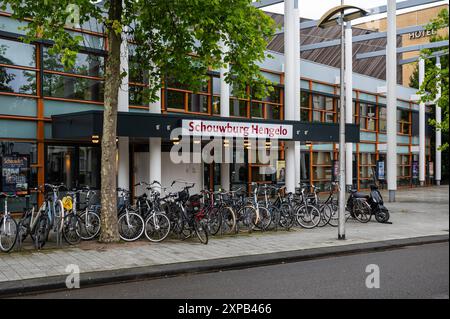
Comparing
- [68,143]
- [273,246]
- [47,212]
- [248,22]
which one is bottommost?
[273,246]

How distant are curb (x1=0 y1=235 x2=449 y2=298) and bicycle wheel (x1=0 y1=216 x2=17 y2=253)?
261cm

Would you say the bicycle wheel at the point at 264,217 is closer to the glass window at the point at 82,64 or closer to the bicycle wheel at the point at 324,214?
the bicycle wheel at the point at 324,214

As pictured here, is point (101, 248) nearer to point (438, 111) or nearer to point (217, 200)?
point (217, 200)

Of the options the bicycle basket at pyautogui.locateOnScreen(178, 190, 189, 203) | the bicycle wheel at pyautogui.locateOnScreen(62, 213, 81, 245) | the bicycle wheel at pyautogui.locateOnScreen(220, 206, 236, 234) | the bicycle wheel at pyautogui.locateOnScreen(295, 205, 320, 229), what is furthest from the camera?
the bicycle wheel at pyautogui.locateOnScreen(295, 205, 320, 229)

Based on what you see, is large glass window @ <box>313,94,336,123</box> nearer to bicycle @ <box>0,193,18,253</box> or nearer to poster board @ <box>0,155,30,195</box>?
poster board @ <box>0,155,30,195</box>

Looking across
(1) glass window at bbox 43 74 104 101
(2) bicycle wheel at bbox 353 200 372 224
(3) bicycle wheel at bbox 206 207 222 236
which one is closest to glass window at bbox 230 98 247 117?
(1) glass window at bbox 43 74 104 101

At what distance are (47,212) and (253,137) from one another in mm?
7410

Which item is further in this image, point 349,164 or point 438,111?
point 438,111

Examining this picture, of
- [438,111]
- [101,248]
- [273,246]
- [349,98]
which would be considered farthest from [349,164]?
[101,248]

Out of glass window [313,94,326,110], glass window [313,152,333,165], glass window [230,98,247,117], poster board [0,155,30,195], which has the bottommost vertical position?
poster board [0,155,30,195]

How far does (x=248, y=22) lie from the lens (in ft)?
36.7

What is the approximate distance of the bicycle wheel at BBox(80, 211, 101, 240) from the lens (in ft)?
36.9

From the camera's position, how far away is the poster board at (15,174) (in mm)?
14656

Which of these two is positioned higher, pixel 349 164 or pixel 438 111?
pixel 438 111
